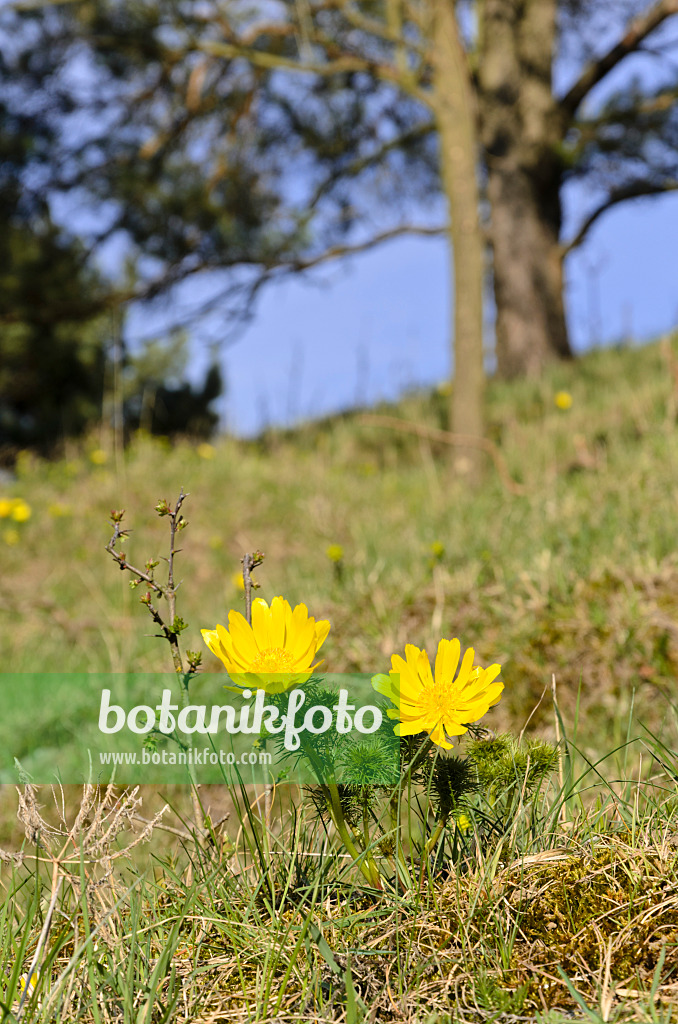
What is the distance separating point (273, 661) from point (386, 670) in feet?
5.95

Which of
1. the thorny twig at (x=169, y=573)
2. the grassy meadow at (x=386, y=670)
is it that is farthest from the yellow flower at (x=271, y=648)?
the grassy meadow at (x=386, y=670)

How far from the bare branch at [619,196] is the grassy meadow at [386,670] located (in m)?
2.22

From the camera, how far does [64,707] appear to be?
3654 millimetres

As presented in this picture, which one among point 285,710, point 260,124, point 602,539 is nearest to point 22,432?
point 260,124

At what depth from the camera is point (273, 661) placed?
1.15 metres

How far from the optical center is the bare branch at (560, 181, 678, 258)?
29.6ft

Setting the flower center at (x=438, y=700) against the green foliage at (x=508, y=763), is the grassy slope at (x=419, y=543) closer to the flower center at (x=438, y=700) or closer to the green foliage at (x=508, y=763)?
the green foliage at (x=508, y=763)

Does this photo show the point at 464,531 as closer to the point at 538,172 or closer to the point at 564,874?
the point at 564,874

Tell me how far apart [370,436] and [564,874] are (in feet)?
23.0

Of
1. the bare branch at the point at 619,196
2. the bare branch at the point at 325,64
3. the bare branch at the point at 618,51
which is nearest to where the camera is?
the bare branch at the point at 325,64

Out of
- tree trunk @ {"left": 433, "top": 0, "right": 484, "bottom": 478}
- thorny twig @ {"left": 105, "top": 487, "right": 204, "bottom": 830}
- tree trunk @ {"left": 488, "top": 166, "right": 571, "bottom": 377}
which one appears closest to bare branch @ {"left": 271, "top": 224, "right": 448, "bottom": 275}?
tree trunk @ {"left": 488, "top": 166, "right": 571, "bottom": 377}

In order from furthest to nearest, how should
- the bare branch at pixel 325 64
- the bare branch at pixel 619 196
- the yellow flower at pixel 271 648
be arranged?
the bare branch at pixel 619 196, the bare branch at pixel 325 64, the yellow flower at pixel 271 648

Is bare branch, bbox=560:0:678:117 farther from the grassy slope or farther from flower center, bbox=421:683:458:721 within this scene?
flower center, bbox=421:683:458:721

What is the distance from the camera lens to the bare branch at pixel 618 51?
7812 millimetres
